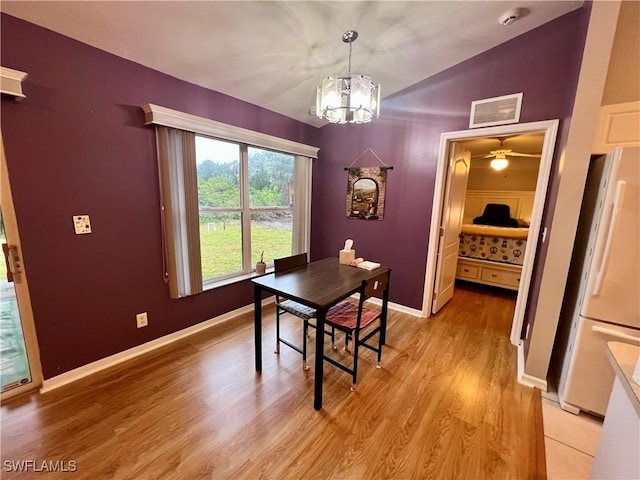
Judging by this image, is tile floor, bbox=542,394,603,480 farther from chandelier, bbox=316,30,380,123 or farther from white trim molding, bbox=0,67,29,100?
white trim molding, bbox=0,67,29,100

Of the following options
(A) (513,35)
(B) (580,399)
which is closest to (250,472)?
(B) (580,399)

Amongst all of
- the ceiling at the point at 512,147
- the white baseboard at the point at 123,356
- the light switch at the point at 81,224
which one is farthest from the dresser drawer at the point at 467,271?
the light switch at the point at 81,224

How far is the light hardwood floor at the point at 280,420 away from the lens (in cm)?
141

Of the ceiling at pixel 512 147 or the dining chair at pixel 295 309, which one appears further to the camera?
the ceiling at pixel 512 147

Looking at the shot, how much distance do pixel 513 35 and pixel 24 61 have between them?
361 cm

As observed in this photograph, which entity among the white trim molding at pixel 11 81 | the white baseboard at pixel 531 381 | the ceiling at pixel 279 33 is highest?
the ceiling at pixel 279 33

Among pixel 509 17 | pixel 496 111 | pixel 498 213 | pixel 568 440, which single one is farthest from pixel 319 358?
pixel 498 213

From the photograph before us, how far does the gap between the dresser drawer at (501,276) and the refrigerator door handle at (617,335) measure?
228cm

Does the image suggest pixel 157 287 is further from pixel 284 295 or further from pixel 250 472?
pixel 250 472

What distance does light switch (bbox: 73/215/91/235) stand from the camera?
73.1 inches

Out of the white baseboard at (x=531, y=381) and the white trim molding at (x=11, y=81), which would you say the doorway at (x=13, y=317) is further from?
the white baseboard at (x=531, y=381)

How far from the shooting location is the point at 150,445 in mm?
1491

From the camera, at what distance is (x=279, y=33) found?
1.96 m

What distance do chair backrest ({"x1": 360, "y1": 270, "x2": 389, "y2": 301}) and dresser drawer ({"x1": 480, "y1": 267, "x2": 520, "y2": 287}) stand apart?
2660 mm
